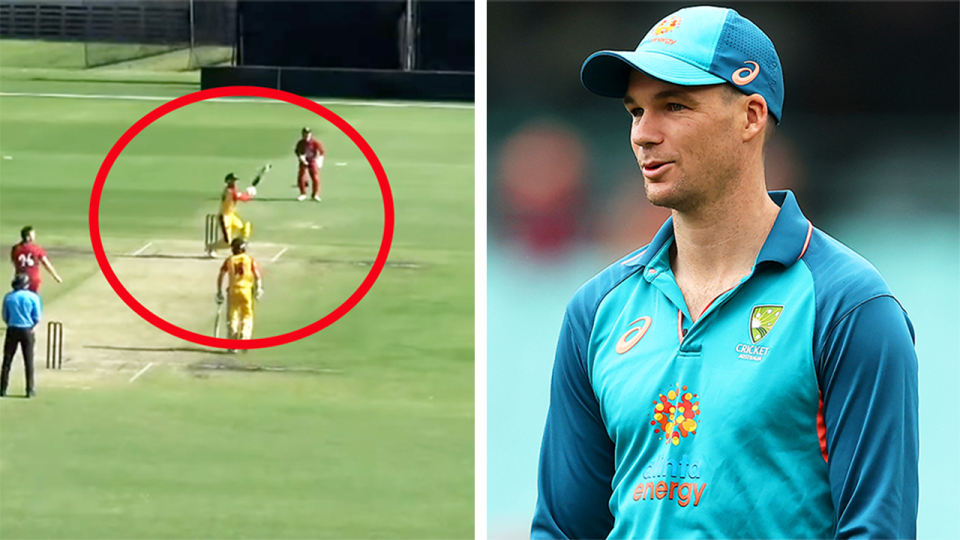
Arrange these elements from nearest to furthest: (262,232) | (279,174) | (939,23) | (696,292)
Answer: (696,292)
(939,23)
(262,232)
(279,174)

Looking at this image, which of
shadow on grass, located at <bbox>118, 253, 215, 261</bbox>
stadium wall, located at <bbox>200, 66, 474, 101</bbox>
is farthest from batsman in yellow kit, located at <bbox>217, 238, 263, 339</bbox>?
stadium wall, located at <bbox>200, 66, 474, 101</bbox>

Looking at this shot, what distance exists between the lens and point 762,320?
1208 millimetres

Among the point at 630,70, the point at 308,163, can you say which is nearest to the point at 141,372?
the point at 308,163

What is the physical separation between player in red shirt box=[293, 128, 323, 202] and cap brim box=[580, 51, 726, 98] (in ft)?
36.0

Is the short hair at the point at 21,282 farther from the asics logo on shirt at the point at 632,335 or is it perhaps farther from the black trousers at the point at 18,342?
the asics logo on shirt at the point at 632,335

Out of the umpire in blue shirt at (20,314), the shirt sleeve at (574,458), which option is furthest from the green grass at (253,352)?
the shirt sleeve at (574,458)

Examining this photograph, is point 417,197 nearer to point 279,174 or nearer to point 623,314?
point 279,174

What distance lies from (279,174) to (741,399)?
12.2m

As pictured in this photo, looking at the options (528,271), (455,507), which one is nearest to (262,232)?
(455,507)

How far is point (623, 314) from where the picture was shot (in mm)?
1324

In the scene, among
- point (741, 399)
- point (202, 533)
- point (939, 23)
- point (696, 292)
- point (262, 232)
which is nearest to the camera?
point (741, 399)

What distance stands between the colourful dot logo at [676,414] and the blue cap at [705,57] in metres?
0.30

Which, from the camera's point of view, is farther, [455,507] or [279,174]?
[279,174]

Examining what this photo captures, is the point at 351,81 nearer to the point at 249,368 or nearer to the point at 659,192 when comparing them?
the point at 249,368
